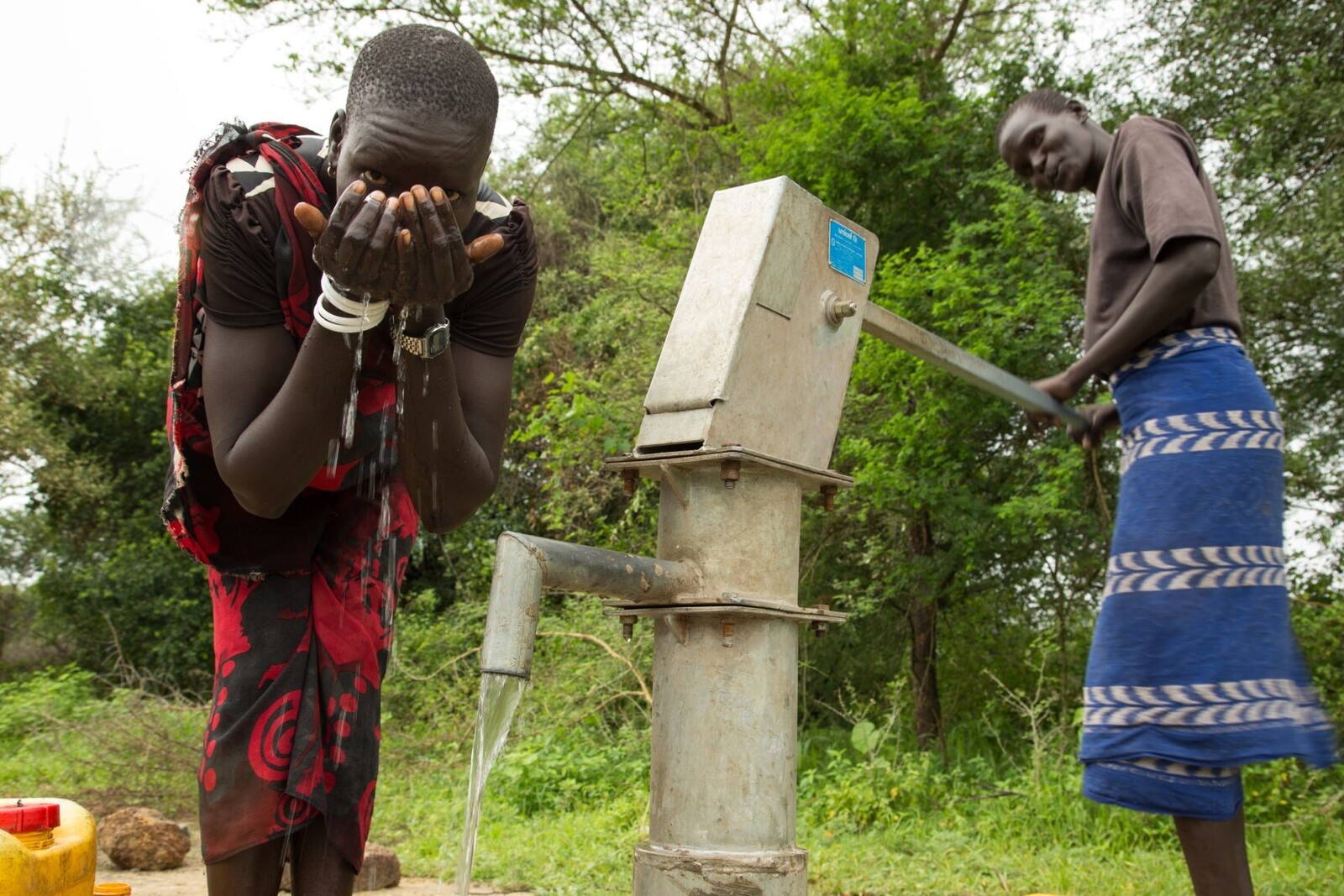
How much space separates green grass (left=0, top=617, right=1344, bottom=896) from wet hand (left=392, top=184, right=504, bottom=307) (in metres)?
2.71

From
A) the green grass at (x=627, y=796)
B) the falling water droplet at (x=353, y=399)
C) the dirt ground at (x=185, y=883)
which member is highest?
the falling water droplet at (x=353, y=399)

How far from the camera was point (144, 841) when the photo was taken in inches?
186

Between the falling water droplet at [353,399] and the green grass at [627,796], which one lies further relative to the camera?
the green grass at [627,796]

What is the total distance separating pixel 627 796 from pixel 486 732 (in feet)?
13.1

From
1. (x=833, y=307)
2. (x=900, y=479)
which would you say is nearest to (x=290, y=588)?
(x=833, y=307)

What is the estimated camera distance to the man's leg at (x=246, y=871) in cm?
199

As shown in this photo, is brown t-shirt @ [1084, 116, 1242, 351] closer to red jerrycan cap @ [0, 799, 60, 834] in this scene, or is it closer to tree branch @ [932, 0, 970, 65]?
red jerrycan cap @ [0, 799, 60, 834]

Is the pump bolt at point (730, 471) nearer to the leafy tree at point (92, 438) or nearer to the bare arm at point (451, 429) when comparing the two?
the bare arm at point (451, 429)

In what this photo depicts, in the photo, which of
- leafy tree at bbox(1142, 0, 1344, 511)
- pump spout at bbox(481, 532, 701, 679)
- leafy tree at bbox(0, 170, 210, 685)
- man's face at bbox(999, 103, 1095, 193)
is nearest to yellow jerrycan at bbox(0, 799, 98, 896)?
pump spout at bbox(481, 532, 701, 679)

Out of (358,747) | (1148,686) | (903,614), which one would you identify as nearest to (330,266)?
(358,747)

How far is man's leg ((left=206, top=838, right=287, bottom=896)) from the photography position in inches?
78.4

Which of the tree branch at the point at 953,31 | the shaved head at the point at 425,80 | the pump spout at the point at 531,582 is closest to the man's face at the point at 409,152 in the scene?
the shaved head at the point at 425,80

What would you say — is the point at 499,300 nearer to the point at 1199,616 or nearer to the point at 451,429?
the point at 451,429

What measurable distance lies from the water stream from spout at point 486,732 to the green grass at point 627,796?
84.4 inches
